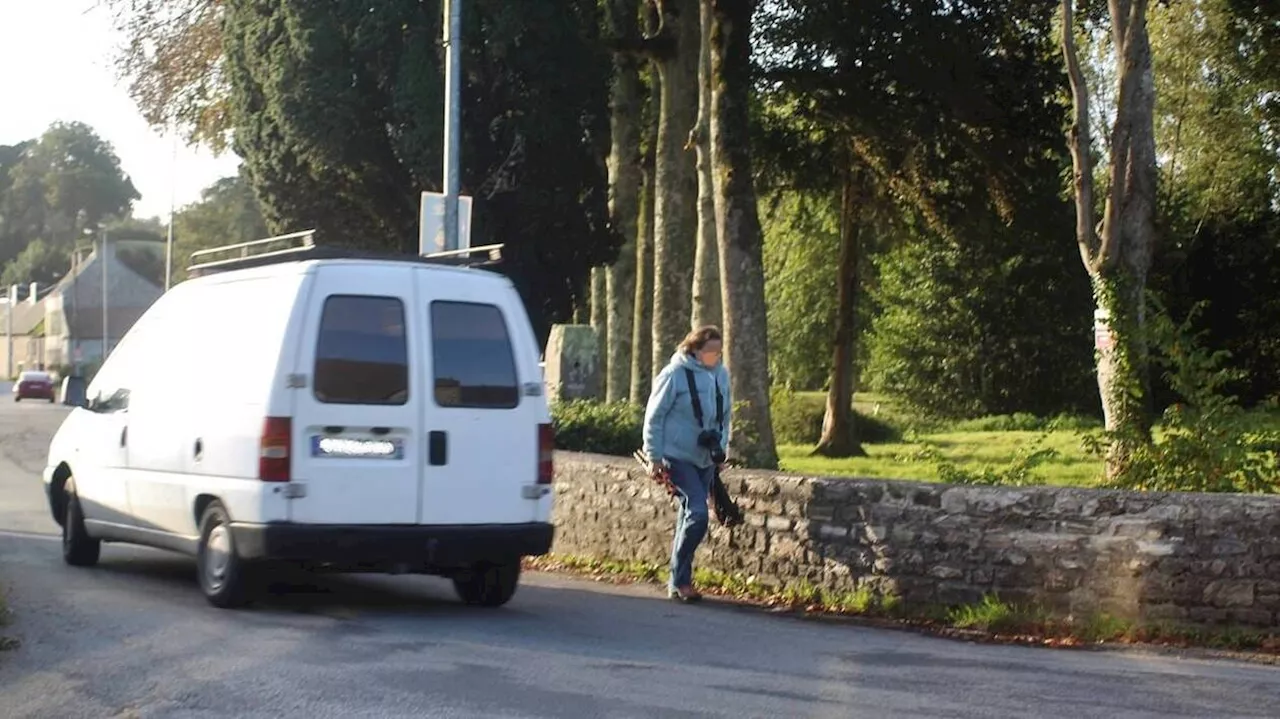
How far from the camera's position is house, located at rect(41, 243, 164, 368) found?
350 feet

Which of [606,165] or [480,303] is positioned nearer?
[480,303]

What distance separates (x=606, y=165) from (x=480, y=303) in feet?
65.7

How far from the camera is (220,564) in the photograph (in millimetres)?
11000

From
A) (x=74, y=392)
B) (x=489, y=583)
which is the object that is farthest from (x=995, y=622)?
(x=74, y=392)

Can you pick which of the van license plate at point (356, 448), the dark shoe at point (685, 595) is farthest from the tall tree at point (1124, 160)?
the van license plate at point (356, 448)

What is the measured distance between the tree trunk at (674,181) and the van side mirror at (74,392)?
1152cm

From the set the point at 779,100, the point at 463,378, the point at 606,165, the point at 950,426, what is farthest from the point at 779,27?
the point at 950,426

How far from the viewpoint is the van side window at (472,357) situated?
10977 millimetres

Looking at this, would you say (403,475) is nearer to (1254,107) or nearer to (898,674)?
(898,674)

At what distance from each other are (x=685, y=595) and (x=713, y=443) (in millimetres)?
1045

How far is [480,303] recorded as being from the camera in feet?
36.7

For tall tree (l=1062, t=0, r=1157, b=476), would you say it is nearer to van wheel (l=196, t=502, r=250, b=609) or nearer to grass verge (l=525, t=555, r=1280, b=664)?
grass verge (l=525, t=555, r=1280, b=664)

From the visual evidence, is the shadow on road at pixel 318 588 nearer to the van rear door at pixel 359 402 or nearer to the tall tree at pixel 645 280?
the van rear door at pixel 359 402

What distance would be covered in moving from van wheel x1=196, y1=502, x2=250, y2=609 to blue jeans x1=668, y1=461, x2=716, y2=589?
2.98 m
